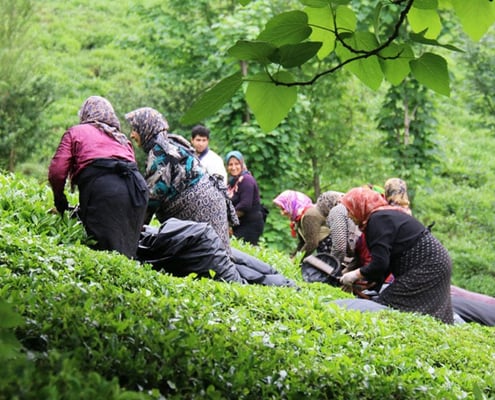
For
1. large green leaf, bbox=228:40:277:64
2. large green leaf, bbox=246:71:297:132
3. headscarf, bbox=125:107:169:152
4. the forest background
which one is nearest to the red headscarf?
headscarf, bbox=125:107:169:152

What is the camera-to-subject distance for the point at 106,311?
355 centimetres

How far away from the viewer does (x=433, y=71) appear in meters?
2.22

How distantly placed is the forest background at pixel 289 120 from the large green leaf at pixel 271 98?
11.4 metres

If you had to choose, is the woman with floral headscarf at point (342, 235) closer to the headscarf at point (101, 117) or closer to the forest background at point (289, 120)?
the headscarf at point (101, 117)

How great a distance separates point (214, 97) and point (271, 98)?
10.1 inches

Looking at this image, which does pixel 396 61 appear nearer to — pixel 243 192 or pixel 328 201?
pixel 328 201

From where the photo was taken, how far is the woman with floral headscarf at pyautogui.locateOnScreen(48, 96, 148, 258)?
6.67 metres

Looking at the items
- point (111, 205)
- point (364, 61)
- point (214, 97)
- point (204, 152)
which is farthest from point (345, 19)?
point (204, 152)

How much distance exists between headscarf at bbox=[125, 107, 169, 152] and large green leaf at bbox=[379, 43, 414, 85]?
200 inches

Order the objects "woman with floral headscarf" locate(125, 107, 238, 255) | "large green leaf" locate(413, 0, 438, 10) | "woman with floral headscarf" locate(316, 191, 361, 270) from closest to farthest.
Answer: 1. "large green leaf" locate(413, 0, 438, 10)
2. "woman with floral headscarf" locate(125, 107, 238, 255)
3. "woman with floral headscarf" locate(316, 191, 361, 270)

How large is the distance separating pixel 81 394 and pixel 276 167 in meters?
13.0

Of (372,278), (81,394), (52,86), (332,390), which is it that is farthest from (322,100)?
(81,394)

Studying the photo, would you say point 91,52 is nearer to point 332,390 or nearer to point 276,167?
point 276,167

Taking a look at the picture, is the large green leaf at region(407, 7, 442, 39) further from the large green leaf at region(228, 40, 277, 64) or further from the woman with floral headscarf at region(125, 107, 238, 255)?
the woman with floral headscarf at region(125, 107, 238, 255)
